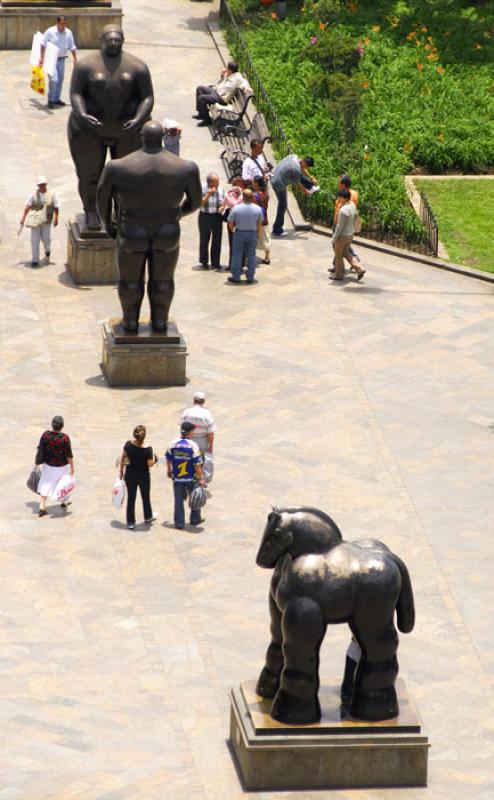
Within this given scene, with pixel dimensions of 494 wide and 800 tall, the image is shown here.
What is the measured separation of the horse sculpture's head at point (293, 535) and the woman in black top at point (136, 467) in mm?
4711

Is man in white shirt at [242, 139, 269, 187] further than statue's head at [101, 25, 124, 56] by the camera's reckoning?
Yes

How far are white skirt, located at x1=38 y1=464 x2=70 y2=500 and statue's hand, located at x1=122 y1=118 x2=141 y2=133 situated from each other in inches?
321

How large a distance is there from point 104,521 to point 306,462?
2970mm

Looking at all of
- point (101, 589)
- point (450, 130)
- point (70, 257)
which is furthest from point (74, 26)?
point (101, 589)

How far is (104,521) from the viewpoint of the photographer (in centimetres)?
2177

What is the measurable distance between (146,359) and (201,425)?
12.2 ft

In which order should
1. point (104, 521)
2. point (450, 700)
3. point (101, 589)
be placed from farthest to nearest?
1. point (104, 521)
2. point (101, 589)
3. point (450, 700)

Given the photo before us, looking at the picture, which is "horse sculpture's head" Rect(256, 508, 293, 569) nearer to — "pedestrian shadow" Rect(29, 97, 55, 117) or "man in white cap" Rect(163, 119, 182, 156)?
"man in white cap" Rect(163, 119, 182, 156)

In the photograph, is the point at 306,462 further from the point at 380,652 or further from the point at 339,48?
the point at 339,48

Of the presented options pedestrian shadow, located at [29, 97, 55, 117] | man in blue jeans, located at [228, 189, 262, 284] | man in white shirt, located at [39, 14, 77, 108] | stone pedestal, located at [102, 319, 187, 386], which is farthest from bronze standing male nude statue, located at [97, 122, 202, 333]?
pedestrian shadow, located at [29, 97, 55, 117]

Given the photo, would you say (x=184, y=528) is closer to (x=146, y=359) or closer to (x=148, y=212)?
(x=146, y=359)

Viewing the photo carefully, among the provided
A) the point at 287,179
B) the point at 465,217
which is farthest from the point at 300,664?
the point at 465,217

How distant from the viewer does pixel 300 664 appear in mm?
16750

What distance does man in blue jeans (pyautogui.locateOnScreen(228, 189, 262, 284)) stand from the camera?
94.5 feet
